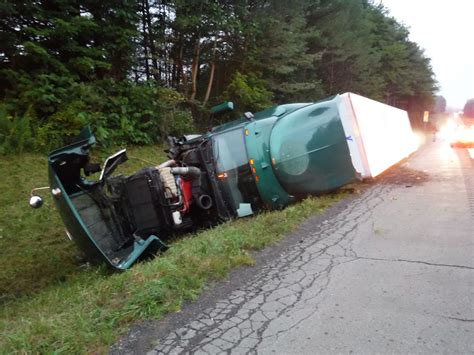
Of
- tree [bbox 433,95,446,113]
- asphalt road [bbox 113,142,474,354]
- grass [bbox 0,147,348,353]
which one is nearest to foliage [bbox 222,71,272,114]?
grass [bbox 0,147,348,353]

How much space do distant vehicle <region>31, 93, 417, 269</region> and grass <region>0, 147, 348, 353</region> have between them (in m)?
0.46

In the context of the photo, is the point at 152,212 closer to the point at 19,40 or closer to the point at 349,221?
the point at 349,221

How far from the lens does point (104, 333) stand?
277 centimetres

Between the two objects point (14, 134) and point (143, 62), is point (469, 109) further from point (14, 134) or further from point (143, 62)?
point (14, 134)

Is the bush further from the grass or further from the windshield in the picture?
the windshield

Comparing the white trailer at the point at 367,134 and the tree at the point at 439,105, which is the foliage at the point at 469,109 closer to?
the white trailer at the point at 367,134

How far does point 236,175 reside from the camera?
20.3 ft

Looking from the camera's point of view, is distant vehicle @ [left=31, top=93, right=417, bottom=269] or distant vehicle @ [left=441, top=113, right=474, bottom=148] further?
distant vehicle @ [left=441, top=113, right=474, bottom=148]

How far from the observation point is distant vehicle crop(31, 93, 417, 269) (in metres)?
5.37

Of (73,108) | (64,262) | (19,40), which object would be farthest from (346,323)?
(19,40)

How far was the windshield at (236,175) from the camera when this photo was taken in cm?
616

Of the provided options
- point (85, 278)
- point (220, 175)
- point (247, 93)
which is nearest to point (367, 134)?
point (220, 175)

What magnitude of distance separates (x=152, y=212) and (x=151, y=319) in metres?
2.67

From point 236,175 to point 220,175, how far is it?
252 mm
